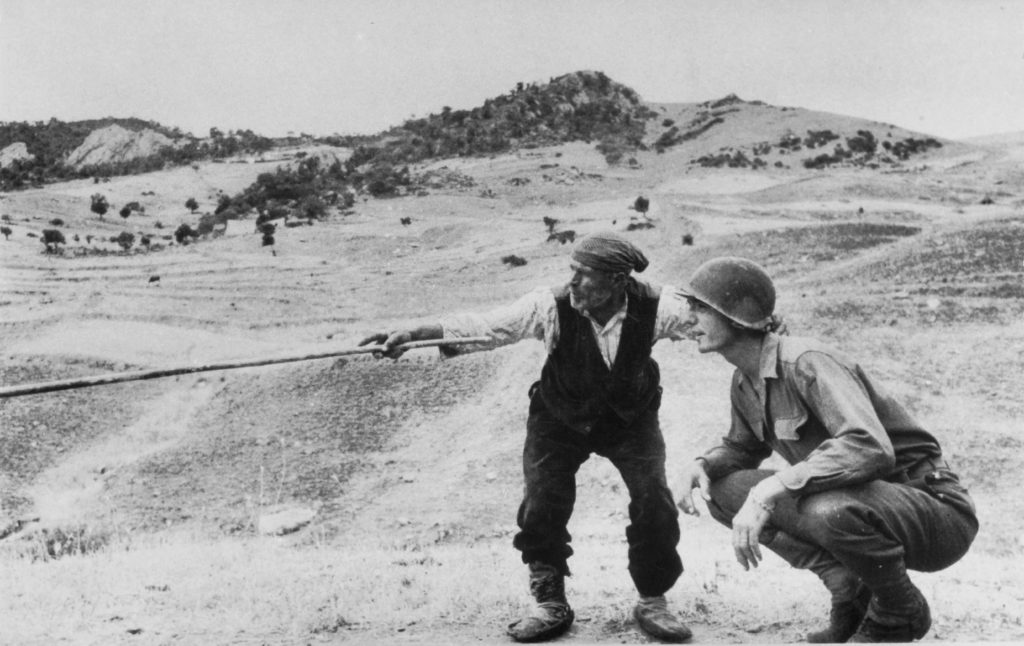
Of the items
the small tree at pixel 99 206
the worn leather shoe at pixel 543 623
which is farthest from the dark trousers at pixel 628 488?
the small tree at pixel 99 206

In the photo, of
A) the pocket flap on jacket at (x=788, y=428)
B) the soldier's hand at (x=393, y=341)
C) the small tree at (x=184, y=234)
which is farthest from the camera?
the small tree at (x=184, y=234)

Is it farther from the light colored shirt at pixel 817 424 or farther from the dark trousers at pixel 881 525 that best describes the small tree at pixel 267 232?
the dark trousers at pixel 881 525

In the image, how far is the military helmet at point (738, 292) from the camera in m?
3.00

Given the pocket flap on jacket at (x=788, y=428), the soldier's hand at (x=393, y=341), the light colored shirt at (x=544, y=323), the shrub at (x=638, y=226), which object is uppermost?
the light colored shirt at (x=544, y=323)

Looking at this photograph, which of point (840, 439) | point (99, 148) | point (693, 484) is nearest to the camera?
point (840, 439)

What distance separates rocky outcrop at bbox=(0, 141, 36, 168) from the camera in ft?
65.5

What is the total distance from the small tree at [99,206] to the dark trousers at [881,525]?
66.1ft

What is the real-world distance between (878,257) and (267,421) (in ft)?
31.9

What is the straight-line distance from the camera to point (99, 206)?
66.7 ft

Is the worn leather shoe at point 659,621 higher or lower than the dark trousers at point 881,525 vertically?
lower

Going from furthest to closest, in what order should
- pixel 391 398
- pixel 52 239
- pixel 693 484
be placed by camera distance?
pixel 52 239 < pixel 391 398 < pixel 693 484

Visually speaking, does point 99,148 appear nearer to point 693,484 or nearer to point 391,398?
point 391,398

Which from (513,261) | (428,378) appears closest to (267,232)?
(513,261)

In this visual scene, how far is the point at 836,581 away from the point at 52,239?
17489mm
